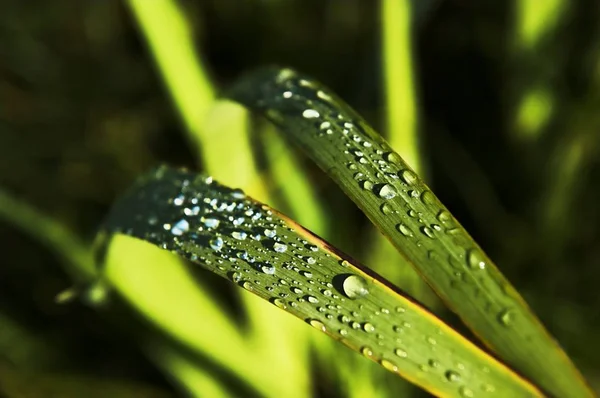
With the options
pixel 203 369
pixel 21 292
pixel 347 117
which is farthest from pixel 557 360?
pixel 21 292

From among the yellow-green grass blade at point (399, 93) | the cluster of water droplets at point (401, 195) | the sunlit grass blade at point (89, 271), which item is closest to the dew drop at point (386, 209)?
the cluster of water droplets at point (401, 195)

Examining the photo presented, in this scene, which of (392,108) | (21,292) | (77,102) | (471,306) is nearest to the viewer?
(471,306)

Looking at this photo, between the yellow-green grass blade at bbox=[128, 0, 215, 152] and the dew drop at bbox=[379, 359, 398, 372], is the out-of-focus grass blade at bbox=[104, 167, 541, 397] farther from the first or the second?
the yellow-green grass blade at bbox=[128, 0, 215, 152]

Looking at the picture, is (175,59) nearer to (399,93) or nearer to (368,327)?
(399,93)

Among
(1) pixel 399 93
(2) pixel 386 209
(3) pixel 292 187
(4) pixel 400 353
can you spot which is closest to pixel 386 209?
(2) pixel 386 209

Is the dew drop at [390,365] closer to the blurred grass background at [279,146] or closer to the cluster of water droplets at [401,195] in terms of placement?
the cluster of water droplets at [401,195]

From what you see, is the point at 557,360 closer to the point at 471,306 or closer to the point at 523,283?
the point at 471,306
